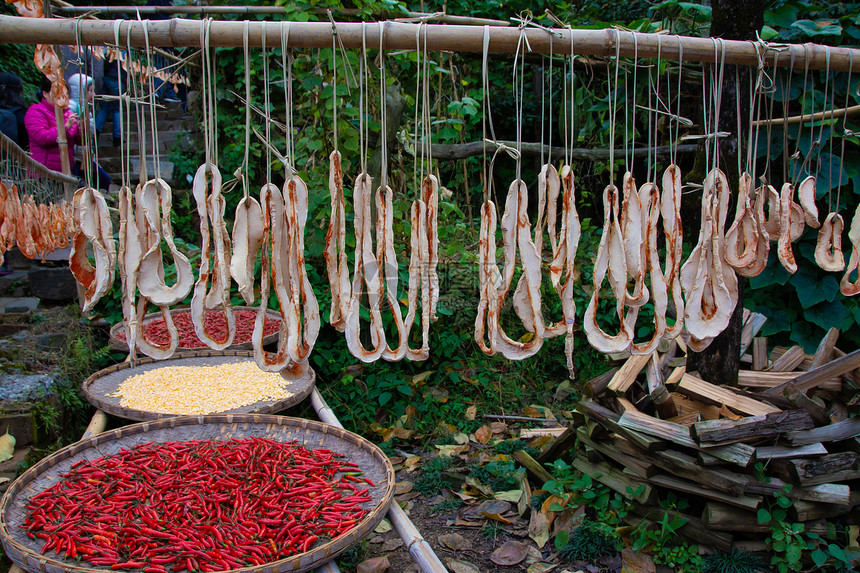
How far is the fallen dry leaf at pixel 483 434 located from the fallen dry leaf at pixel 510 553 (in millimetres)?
1234

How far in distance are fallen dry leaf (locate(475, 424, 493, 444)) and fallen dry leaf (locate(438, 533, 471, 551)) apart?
114 cm

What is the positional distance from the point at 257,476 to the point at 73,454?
1.00m

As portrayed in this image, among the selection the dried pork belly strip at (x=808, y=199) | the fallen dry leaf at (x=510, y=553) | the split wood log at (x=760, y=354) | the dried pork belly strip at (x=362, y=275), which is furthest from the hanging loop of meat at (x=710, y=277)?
the split wood log at (x=760, y=354)

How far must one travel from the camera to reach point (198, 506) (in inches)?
96.8

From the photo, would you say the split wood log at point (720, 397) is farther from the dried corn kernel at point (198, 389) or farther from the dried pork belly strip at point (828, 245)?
the dried corn kernel at point (198, 389)

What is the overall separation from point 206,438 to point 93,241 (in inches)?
82.0

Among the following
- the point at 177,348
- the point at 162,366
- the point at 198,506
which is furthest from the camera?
the point at 162,366

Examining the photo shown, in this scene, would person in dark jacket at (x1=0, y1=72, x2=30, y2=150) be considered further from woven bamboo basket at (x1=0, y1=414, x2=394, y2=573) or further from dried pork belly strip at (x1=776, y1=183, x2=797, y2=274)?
dried pork belly strip at (x1=776, y1=183, x2=797, y2=274)

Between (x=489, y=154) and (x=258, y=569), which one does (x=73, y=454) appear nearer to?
(x=258, y=569)

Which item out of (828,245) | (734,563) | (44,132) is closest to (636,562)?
(734,563)

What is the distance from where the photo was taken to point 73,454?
9.60 ft

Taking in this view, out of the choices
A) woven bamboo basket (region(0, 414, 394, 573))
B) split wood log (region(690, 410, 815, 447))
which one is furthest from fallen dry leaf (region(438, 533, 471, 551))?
split wood log (region(690, 410, 815, 447))

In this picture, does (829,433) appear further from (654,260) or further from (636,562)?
(654,260)

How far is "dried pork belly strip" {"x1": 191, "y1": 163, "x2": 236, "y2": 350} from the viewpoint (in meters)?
1.39
